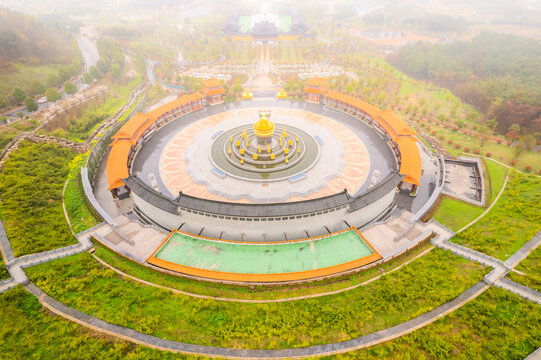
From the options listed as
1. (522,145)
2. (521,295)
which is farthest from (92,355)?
(522,145)

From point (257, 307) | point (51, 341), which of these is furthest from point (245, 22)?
point (51, 341)

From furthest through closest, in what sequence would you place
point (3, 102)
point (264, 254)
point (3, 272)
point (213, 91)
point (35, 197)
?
point (213, 91), point (3, 102), point (35, 197), point (264, 254), point (3, 272)

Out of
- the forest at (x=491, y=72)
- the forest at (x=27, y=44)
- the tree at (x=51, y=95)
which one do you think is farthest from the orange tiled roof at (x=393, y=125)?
the forest at (x=27, y=44)

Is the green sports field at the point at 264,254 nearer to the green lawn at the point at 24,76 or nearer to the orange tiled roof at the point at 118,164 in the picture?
the orange tiled roof at the point at 118,164

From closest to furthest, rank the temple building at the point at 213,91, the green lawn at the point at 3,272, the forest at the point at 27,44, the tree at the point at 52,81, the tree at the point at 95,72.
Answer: the green lawn at the point at 3,272 → the temple building at the point at 213,91 → the tree at the point at 52,81 → the forest at the point at 27,44 → the tree at the point at 95,72

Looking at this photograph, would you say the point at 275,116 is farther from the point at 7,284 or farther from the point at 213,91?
the point at 7,284

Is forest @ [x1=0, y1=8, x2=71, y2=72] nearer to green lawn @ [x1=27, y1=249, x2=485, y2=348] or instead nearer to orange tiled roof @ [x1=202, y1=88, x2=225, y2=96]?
orange tiled roof @ [x1=202, y1=88, x2=225, y2=96]
